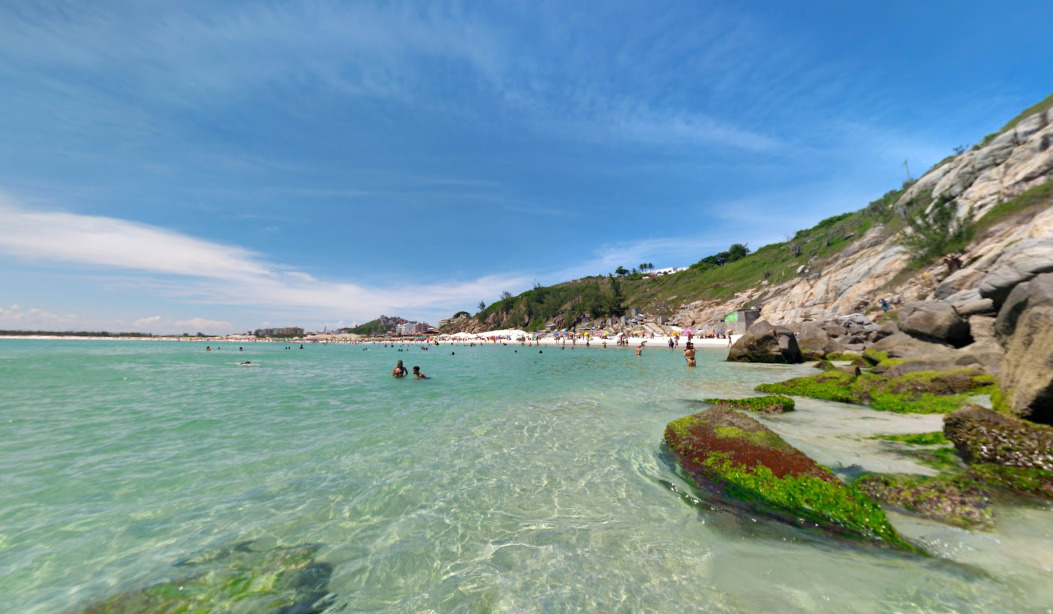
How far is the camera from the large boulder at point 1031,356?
6.25m

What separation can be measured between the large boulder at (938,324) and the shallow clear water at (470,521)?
12193 mm

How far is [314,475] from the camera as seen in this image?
7.26 meters

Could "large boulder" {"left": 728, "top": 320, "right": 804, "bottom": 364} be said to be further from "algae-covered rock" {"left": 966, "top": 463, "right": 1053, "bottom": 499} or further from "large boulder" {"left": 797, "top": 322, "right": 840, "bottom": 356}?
"algae-covered rock" {"left": 966, "top": 463, "right": 1053, "bottom": 499}

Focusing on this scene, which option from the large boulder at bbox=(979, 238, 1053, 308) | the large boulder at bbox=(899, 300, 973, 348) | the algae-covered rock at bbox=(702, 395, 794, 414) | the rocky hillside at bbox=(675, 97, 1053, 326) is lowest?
the algae-covered rock at bbox=(702, 395, 794, 414)

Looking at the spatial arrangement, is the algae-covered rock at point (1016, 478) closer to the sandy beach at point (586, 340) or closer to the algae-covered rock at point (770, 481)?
the algae-covered rock at point (770, 481)

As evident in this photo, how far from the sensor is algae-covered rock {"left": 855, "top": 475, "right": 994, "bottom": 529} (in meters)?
4.79

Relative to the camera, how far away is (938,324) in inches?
718

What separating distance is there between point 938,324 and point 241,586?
2735 centimetres

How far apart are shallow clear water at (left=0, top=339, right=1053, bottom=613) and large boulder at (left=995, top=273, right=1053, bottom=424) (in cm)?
208

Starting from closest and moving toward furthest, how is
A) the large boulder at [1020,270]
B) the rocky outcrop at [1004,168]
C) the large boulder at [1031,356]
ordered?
the large boulder at [1031,356] → the large boulder at [1020,270] → the rocky outcrop at [1004,168]

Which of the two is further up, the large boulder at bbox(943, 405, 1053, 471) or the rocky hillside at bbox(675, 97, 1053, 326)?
the rocky hillside at bbox(675, 97, 1053, 326)

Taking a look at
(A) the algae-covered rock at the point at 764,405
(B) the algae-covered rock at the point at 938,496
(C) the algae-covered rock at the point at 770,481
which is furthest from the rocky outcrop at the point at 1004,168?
(C) the algae-covered rock at the point at 770,481

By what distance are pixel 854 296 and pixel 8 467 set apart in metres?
65.5

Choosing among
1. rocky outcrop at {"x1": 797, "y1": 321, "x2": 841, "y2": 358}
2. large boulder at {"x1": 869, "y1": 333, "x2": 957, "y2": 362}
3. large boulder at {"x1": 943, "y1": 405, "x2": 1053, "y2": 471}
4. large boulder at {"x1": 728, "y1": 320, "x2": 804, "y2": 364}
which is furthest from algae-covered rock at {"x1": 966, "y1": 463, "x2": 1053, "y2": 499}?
rocky outcrop at {"x1": 797, "y1": 321, "x2": 841, "y2": 358}
